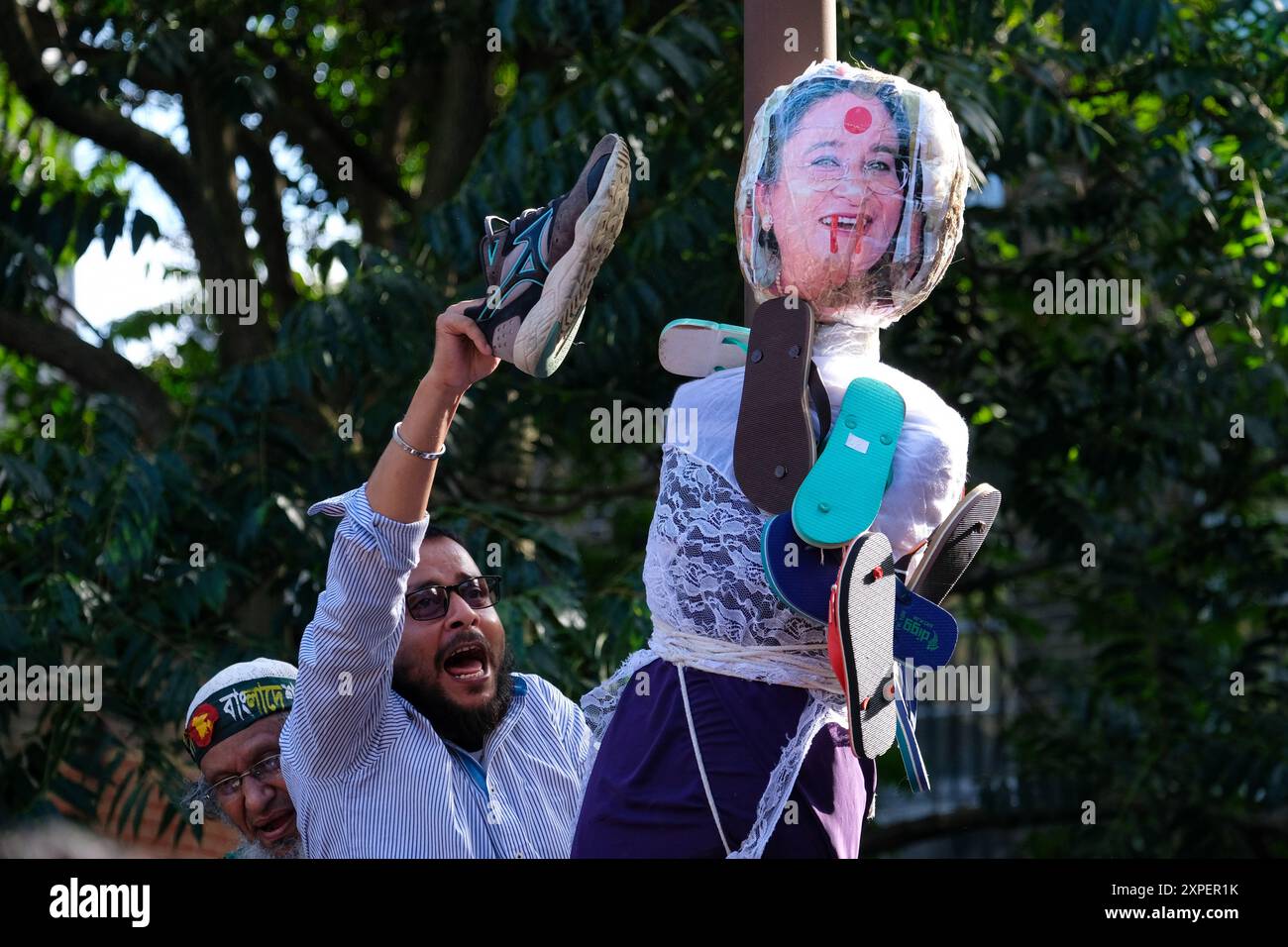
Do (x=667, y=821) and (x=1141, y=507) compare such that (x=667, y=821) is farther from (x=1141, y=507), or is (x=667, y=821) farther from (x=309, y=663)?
(x=1141, y=507)

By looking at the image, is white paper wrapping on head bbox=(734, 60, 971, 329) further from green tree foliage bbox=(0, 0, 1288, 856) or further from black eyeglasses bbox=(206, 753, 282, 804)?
green tree foliage bbox=(0, 0, 1288, 856)

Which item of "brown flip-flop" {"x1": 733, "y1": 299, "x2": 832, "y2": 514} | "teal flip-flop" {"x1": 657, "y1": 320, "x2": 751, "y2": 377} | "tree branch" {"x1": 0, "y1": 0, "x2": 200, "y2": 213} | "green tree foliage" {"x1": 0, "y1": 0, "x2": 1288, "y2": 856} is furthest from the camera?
"tree branch" {"x1": 0, "y1": 0, "x2": 200, "y2": 213}

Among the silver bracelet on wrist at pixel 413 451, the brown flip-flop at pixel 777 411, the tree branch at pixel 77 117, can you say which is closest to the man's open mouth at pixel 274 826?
the silver bracelet on wrist at pixel 413 451

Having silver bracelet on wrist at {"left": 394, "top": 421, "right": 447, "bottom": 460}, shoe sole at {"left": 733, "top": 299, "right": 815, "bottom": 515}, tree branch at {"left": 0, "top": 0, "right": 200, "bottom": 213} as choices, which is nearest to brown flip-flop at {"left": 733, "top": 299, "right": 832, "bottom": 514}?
shoe sole at {"left": 733, "top": 299, "right": 815, "bottom": 515}

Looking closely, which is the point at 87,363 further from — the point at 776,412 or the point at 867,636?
the point at 867,636

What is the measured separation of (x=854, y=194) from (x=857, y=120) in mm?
106

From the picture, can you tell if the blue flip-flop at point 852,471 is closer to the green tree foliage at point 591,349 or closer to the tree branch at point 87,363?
the green tree foliage at point 591,349

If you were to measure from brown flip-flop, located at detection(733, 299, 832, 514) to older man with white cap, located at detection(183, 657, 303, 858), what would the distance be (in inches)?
62.2

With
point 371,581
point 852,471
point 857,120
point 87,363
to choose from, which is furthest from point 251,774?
point 87,363

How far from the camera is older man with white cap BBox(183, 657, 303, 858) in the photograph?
134 inches

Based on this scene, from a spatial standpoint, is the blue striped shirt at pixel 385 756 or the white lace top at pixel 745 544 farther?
the blue striped shirt at pixel 385 756

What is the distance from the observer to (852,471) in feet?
7.14

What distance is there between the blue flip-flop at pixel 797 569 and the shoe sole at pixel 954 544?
0.70 ft

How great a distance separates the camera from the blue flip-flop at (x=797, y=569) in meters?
2.16
